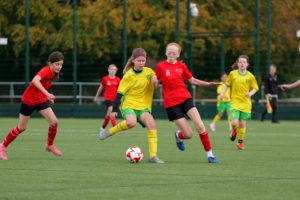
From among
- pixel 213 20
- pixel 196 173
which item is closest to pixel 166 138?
pixel 196 173

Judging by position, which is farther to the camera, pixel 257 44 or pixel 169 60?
pixel 257 44

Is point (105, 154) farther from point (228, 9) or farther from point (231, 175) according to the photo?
point (228, 9)

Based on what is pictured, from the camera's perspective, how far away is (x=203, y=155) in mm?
17203

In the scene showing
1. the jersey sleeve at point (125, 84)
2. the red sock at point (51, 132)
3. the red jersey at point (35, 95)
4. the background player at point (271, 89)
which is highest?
the jersey sleeve at point (125, 84)

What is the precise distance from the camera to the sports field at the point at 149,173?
426 inches

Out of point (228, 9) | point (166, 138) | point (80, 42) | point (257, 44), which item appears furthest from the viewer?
point (228, 9)

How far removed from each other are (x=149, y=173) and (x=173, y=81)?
3.04m

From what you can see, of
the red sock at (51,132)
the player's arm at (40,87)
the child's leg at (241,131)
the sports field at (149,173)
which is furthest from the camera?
the child's leg at (241,131)

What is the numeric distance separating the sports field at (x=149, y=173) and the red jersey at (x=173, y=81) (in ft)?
3.24

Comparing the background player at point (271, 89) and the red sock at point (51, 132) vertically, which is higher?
the red sock at point (51, 132)

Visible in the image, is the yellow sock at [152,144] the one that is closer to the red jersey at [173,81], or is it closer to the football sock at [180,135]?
the red jersey at [173,81]

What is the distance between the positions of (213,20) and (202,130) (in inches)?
1203

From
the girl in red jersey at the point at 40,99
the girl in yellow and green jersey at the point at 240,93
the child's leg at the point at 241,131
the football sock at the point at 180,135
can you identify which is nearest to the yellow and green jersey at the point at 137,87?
the girl in red jersey at the point at 40,99

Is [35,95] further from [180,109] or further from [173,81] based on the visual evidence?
[180,109]
